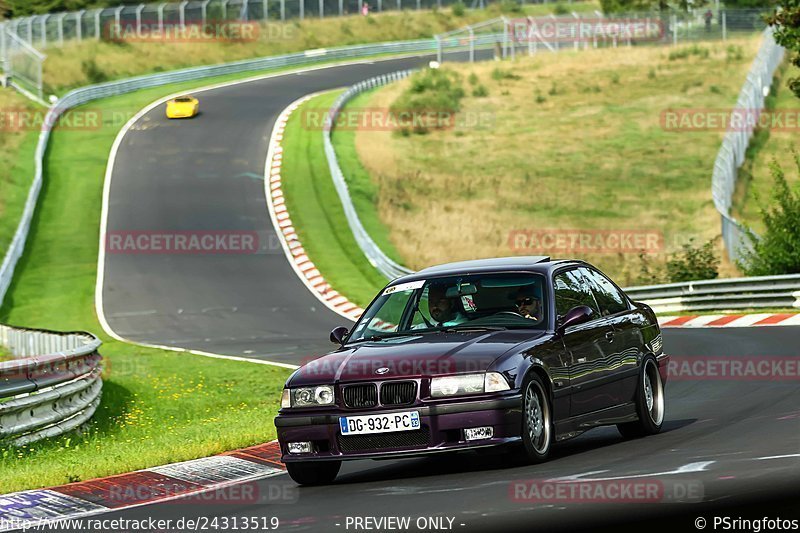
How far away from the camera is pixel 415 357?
384 inches

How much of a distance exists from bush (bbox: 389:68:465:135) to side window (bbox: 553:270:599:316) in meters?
46.2

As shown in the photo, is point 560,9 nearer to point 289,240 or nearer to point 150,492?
point 289,240

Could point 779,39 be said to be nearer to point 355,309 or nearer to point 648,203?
point 648,203

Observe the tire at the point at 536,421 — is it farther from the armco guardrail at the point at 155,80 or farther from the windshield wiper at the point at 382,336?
the armco guardrail at the point at 155,80

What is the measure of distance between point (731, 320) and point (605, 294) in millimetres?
14664

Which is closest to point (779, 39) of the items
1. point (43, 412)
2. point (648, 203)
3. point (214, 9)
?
point (648, 203)

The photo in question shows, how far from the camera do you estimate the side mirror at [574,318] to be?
1048cm

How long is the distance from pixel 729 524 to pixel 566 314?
3.94m

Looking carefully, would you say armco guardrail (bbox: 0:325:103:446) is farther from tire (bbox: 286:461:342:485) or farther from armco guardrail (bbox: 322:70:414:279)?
armco guardrail (bbox: 322:70:414:279)

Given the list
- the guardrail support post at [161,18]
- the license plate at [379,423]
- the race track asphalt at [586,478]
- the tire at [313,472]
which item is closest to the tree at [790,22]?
the race track asphalt at [586,478]

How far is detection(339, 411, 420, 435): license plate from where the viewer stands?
31.4 feet

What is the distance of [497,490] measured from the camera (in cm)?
864

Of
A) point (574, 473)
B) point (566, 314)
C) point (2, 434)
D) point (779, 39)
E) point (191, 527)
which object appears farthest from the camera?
point (779, 39)

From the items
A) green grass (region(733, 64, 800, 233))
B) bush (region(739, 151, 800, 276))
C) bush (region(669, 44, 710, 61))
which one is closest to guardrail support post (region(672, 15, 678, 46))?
bush (region(669, 44, 710, 61))
